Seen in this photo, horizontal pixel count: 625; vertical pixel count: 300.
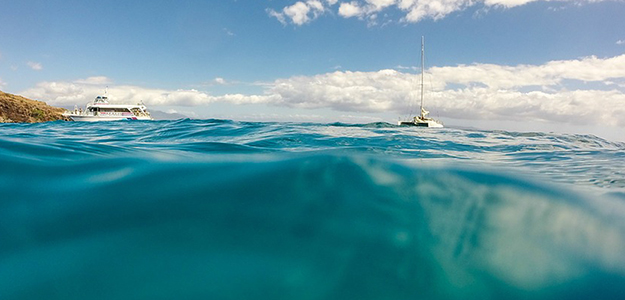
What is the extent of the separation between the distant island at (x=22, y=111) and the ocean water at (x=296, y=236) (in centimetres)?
10541

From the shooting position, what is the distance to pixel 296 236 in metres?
2.57

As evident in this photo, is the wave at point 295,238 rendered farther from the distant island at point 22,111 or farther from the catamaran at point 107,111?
the distant island at point 22,111

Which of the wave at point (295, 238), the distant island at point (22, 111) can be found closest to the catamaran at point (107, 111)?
the distant island at point (22, 111)

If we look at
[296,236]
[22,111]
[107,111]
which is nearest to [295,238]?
[296,236]

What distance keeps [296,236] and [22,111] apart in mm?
112188

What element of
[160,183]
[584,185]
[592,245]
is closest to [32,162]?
[160,183]

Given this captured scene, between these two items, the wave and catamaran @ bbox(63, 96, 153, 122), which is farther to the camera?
catamaran @ bbox(63, 96, 153, 122)

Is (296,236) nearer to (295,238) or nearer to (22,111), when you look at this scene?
(295,238)

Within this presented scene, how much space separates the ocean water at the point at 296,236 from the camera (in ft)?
6.82

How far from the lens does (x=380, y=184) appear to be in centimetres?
368

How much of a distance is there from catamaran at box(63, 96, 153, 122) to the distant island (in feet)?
56.8

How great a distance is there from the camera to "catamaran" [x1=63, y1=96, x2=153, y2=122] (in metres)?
69.6

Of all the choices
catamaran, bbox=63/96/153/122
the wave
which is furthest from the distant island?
the wave

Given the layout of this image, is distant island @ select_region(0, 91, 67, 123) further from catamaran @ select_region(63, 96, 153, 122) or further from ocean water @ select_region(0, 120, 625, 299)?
ocean water @ select_region(0, 120, 625, 299)
